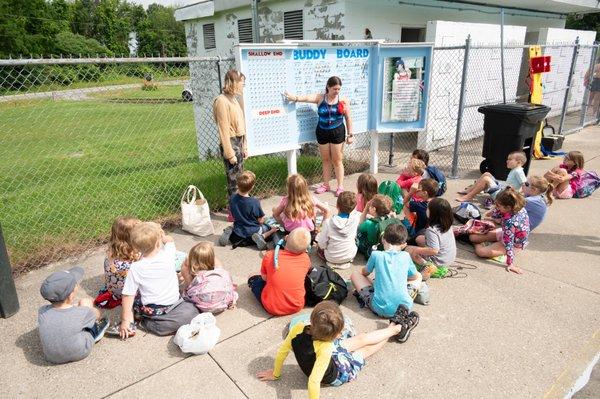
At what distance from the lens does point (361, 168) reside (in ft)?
27.1

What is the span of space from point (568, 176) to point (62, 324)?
6.80m

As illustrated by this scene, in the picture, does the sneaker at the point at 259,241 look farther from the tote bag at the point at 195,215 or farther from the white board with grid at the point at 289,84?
the white board with grid at the point at 289,84

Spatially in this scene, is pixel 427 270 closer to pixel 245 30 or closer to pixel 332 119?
pixel 332 119

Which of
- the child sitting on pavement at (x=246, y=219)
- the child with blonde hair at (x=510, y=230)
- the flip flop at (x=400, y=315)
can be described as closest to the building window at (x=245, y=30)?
the child sitting on pavement at (x=246, y=219)

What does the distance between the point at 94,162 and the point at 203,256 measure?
9101mm

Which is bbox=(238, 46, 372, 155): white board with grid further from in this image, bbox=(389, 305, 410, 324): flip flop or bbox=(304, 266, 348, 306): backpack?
bbox=(389, 305, 410, 324): flip flop

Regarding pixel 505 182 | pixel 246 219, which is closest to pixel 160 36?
pixel 505 182

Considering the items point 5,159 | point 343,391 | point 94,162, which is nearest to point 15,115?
point 5,159

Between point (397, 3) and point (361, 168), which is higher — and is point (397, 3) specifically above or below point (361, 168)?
above

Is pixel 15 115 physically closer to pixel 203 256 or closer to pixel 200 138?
pixel 200 138

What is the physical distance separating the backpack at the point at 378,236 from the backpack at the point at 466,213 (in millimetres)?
1466

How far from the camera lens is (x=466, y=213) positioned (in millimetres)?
5438

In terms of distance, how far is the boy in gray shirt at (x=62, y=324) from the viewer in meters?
3.00

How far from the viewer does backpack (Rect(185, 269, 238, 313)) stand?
11.7ft
